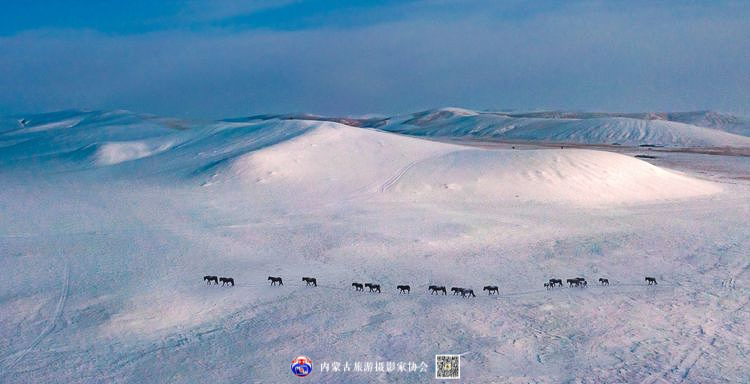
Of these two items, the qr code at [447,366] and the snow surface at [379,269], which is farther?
the snow surface at [379,269]

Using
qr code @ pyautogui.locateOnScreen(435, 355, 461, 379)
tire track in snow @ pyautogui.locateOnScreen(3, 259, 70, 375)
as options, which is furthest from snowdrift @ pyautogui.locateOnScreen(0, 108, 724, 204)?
qr code @ pyautogui.locateOnScreen(435, 355, 461, 379)

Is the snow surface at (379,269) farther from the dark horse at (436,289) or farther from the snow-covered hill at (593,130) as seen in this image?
the snow-covered hill at (593,130)

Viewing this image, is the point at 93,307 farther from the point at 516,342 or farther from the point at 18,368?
the point at 516,342

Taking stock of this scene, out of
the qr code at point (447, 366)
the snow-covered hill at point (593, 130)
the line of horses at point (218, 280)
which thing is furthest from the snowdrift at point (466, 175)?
the snow-covered hill at point (593, 130)

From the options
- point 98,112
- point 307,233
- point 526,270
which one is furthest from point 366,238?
point 98,112
